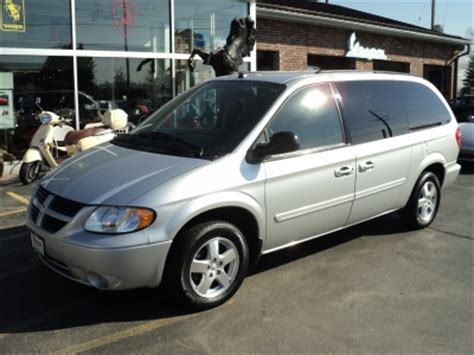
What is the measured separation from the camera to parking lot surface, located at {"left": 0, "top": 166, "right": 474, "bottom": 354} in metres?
3.46

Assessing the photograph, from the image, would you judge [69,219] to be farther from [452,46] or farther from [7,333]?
[452,46]

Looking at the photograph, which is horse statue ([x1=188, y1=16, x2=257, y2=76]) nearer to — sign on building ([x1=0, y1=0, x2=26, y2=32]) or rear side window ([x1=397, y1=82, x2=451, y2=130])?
sign on building ([x1=0, y1=0, x2=26, y2=32])

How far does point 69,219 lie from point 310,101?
225 centimetres

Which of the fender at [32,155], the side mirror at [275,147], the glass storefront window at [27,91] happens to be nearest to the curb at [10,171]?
the glass storefront window at [27,91]

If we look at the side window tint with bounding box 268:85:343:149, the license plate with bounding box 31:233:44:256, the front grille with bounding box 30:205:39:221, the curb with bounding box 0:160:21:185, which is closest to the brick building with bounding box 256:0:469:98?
the curb with bounding box 0:160:21:185

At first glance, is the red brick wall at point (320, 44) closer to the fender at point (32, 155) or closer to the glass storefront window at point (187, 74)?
the glass storefront window at point (187, 74)

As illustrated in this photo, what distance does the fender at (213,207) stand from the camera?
11.8 feet

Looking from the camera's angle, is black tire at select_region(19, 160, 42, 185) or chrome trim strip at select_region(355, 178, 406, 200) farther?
black tire at select_region(19, 160, 42, 185)

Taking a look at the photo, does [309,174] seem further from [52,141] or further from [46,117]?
[52,141]

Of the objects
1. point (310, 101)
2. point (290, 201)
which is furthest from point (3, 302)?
point (310, 101)

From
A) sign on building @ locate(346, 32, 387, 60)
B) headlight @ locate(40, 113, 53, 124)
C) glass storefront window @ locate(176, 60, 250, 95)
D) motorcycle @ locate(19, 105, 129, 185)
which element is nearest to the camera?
motorcycle @ locate(19, 105, 129, 185)

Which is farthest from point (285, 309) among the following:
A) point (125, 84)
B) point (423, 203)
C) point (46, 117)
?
point (125, 84)

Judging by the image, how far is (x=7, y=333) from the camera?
3535mm

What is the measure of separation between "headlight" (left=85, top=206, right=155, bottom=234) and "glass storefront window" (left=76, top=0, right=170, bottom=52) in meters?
7.75
